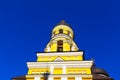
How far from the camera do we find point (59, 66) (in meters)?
29.8

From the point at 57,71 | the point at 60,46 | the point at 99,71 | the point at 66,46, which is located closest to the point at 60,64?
the point at 57,71

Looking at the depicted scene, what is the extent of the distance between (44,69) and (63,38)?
15.8ft

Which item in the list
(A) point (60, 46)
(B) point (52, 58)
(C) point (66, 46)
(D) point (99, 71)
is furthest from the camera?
(D) point (99, 71)

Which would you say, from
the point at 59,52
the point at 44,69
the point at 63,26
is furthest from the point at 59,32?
the point at 44,69

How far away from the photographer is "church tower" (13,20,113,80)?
28900 millimetres

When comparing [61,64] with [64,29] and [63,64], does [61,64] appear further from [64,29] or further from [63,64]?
[64,29]

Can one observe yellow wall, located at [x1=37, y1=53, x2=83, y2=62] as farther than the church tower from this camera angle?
Yes

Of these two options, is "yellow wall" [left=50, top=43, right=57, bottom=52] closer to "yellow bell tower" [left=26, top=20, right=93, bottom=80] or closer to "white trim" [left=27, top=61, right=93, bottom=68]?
"yellow bell tower" [left=26, top=20, right=93, bottom=80]

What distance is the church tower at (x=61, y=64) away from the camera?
28.9 m

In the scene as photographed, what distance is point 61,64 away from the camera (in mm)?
29781

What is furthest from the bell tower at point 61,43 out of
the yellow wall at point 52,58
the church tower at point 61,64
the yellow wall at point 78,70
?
the yellow wall at point 78,70

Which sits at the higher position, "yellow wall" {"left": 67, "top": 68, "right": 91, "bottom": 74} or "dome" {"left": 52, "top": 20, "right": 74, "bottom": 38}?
"dome" {"left": 52, "top": 20, "right": 74, "bottom": 38}

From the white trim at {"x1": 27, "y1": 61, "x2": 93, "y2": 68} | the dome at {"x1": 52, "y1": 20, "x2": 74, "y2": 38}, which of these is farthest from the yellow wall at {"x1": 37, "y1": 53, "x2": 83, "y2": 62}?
the dome at {"x1": 52, "y1": 20, "x2": 74, "y2": 38}

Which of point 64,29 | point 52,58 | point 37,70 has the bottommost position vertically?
point 37,70
